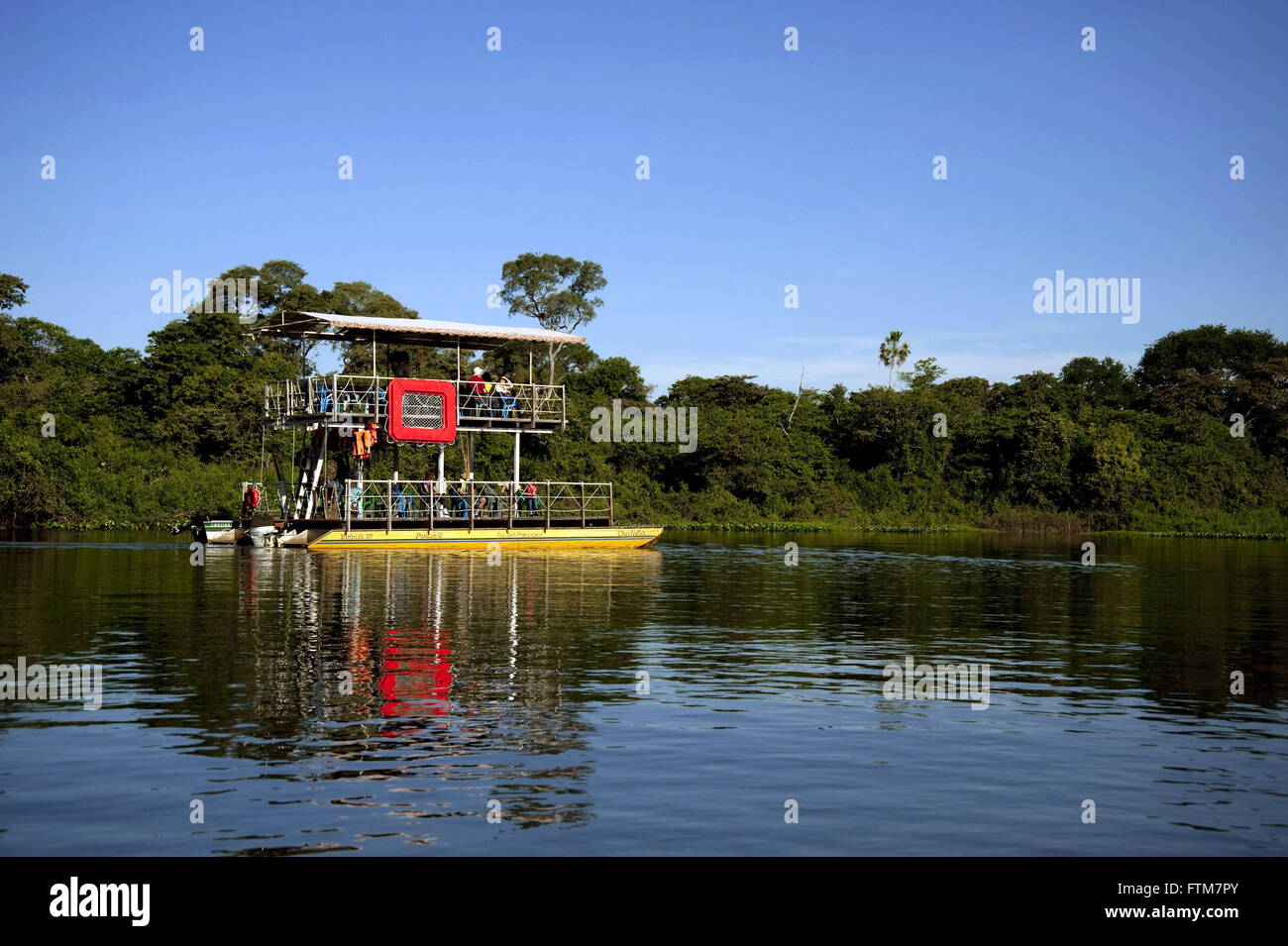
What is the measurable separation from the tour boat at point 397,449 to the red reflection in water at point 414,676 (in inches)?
954

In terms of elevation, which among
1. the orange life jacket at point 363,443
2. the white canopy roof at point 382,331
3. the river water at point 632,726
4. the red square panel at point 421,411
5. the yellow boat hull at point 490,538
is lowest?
the river water at point 632,726

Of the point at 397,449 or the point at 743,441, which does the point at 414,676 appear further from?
the point at 743,441

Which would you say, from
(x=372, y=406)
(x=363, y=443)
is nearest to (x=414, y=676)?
(x=363, y=443)

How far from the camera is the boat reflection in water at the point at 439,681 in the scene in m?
10.5

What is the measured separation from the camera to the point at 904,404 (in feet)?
283

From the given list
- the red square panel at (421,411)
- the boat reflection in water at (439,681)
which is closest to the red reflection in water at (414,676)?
the boat reflection in water at (439,681)

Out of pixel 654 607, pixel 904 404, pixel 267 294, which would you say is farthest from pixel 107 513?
pixel 904 404

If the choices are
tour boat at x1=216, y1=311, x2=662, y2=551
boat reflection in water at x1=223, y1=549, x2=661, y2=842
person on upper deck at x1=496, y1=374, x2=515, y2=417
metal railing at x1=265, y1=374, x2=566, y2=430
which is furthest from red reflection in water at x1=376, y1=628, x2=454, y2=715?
person on upper deck at x1=496, y1=374, x2=515, y2=417

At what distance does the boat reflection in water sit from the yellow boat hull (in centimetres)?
1015

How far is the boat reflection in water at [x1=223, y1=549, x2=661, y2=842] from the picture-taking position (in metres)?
10.5

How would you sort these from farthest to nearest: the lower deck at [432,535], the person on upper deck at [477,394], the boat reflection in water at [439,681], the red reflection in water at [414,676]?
the person on upper deck at [477,394]
the lower deck at [432,535]
the red reflection in water at [414,676]
the boat reflection in water at [439,681]

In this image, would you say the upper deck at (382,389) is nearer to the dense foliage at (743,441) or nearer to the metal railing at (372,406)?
the metal railing at (372,406)

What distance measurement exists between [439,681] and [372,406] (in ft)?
107

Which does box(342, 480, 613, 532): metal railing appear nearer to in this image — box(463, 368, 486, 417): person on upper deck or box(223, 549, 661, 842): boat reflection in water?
box(463, 368, 486, 417): person on upper deck
